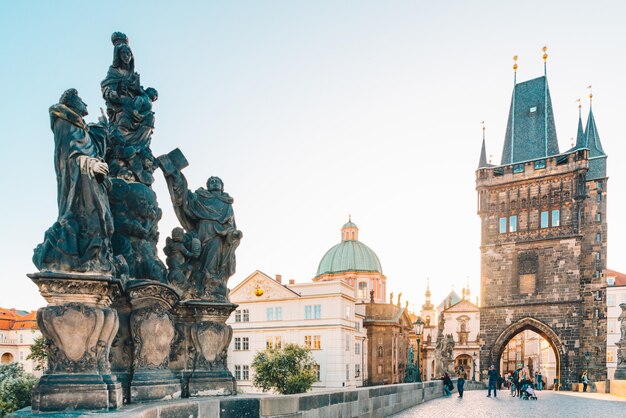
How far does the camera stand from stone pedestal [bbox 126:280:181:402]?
480 centimetres

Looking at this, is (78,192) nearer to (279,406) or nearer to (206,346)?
(206,346)

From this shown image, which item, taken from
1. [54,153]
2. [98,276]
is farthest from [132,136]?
[98,276]

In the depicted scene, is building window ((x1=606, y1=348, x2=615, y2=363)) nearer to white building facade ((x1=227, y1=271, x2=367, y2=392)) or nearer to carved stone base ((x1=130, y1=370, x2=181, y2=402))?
white building facade ((x1=227, y1=271, x2=367, y2=392))

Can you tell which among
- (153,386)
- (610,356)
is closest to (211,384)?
(153,386)

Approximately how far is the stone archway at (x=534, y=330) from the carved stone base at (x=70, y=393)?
151 feet

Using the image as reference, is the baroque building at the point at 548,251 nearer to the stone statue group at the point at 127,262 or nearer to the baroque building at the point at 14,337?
the stone statue group at the point at 127,262

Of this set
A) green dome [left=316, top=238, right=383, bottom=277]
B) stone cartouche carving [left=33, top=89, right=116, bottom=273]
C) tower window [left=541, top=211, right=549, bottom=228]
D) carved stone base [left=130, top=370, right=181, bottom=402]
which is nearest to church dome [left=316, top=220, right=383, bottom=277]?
green dome [left=316, top=238, right=383, bottom=277]

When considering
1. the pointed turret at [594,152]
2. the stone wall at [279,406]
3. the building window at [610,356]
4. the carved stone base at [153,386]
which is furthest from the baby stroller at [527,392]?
the building window at [610,356]

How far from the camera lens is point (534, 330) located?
46844 mm

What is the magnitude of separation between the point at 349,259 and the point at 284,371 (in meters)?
30.9

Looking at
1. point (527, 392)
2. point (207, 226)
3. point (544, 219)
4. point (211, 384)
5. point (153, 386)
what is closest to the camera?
point (153, 386)

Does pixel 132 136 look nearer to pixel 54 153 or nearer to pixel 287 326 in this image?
pixel 54 153

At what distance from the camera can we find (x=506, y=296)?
157ft

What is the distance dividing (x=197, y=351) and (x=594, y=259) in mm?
46369
